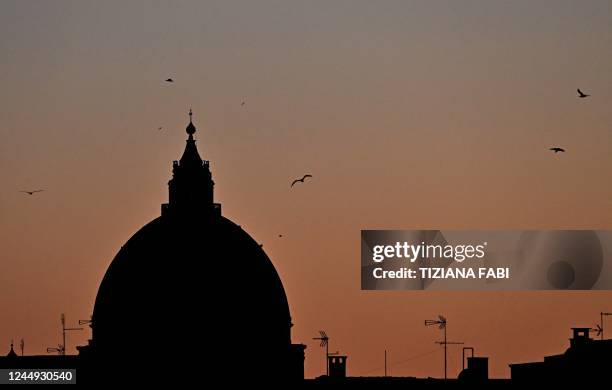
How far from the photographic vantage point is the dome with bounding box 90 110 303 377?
159 metres

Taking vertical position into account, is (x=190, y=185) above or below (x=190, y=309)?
above

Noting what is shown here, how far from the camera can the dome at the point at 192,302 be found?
159375 mm

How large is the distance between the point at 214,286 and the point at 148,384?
516cm

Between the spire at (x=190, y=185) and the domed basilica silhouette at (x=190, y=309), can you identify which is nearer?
the domed basilica silhouette at (x=190, y=309)

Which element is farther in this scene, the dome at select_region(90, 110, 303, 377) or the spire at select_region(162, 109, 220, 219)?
the spire at select_region(162, 109, 220, 219)

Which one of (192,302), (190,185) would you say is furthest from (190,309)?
(190,185)

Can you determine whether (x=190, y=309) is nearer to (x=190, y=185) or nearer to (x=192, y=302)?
(x=192, y=302)

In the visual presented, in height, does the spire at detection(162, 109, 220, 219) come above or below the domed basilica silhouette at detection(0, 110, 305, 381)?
above

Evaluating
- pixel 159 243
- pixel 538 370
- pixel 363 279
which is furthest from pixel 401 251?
pixel 159 243

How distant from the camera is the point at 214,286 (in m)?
162

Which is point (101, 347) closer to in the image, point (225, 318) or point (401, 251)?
point (225, 318)

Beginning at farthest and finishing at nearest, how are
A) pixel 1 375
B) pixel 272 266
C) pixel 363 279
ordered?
1. pixel 272 266
2. pixel 1 375
3. pixel 363 279

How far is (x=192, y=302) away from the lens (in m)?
162

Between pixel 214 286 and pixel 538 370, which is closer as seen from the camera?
pixel 538 370
